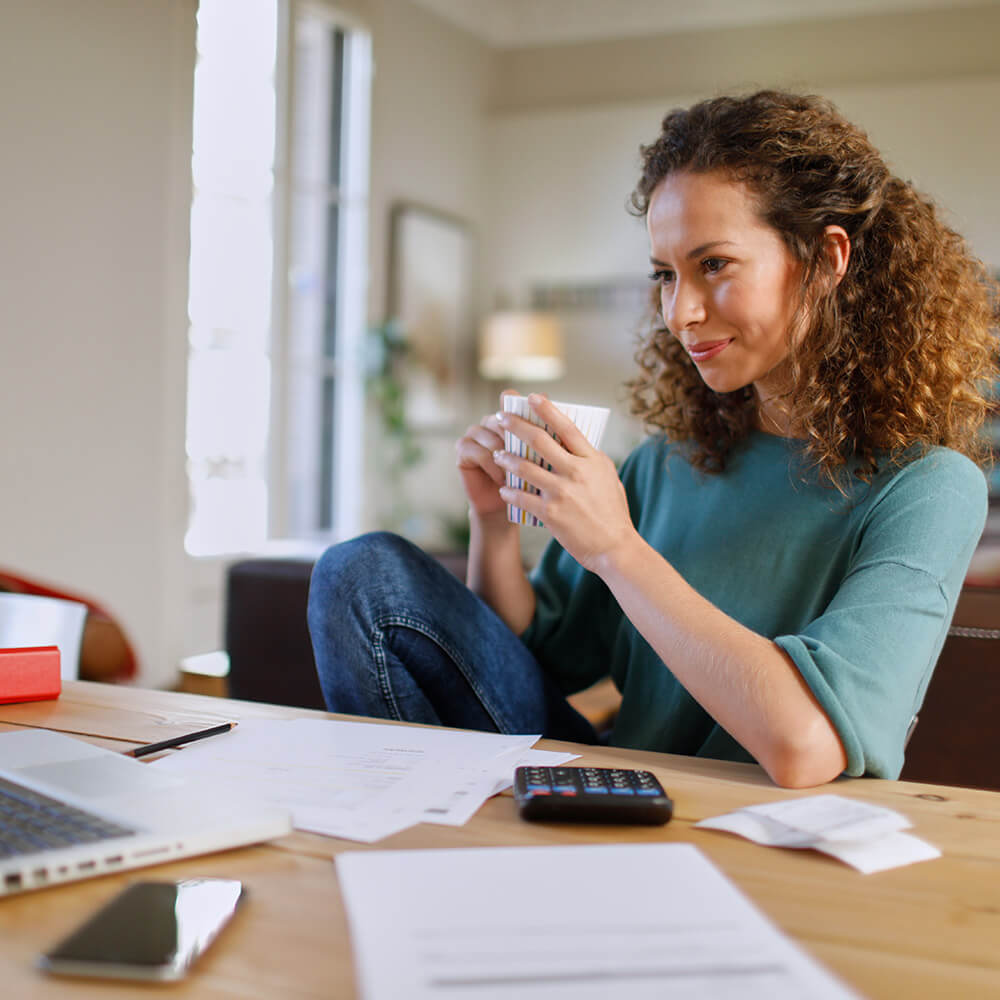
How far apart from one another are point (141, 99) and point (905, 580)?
126 inches

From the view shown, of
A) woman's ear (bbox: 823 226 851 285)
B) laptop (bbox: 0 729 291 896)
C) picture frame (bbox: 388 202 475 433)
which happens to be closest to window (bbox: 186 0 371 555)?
picture frame (bbox: 388 202 475 433)

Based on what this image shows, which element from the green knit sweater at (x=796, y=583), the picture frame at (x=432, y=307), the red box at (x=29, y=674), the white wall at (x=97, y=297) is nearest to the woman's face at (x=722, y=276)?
the green knit sweater at (x=796, y=583)

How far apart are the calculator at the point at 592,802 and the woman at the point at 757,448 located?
0.29 m

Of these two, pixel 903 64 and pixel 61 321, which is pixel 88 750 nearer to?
pixel 61 321

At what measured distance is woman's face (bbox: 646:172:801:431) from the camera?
118 cm

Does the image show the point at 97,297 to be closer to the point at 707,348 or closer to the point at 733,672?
the point at 707,348

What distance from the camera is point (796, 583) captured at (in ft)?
3.96

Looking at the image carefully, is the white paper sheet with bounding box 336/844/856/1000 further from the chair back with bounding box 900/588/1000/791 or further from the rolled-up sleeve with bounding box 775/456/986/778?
the chair back with bounding box 900/588/1000/791

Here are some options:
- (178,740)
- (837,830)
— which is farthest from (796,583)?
(178,740)

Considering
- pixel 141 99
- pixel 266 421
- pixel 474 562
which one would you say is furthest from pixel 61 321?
pixel 474 562

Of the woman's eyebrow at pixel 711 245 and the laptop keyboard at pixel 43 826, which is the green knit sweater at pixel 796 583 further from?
the laptop keyboard at pixel 43 826

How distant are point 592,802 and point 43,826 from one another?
34cm

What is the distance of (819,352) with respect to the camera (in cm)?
123

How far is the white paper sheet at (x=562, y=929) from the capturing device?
0.45m
